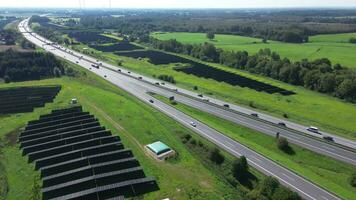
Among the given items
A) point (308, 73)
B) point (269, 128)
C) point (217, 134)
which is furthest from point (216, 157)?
point (308, 73)

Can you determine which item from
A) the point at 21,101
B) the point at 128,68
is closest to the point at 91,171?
the point at 21,101

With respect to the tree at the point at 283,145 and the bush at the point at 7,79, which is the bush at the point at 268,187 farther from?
the bush at the point at 7,79

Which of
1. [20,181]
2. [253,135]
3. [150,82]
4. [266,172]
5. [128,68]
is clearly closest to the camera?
[20,181]

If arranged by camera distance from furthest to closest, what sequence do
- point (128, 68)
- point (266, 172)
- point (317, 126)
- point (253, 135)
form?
1. point (128, 68)
2. point (317, 126)
3. point (253, 135)
4. point (266, 172)

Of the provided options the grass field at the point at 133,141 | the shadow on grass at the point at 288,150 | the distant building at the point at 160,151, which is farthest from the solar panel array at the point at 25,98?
the shadow on grass at the point at 288,150

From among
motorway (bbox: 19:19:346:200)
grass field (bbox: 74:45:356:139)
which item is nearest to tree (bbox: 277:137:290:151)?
motorway (bbox: 19:19:346:200)

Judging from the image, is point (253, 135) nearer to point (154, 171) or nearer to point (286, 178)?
point (286, 178)

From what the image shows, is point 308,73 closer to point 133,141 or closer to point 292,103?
point 292,103

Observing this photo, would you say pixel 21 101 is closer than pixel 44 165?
No

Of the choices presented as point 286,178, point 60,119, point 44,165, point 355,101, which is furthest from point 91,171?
point 355,101
